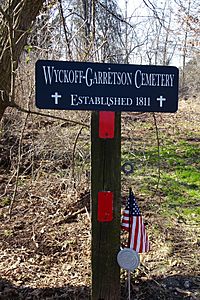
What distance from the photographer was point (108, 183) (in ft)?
8.98

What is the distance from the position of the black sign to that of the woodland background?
0.39 m

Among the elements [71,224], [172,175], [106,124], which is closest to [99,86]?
[106,124]

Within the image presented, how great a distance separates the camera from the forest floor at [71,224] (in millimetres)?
3527

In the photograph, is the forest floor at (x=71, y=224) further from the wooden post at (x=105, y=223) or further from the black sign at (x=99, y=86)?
the black sign at (x=99, y=86)

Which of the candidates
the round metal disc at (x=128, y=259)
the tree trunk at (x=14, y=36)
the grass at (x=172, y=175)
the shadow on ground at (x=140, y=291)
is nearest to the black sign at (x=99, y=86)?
the tree trunk at (x=14, y=36)

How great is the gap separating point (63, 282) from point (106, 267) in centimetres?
92

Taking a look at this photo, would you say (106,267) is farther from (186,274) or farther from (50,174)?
(50,174)

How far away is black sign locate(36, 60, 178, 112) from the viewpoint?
2.47 meters

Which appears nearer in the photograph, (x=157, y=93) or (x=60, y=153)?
(x=157, y=93)

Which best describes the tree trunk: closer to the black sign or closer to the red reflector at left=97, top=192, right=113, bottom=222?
the black sign

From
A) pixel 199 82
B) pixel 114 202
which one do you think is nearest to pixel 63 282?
pixel 114 202

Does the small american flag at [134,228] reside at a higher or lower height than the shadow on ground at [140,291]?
higher

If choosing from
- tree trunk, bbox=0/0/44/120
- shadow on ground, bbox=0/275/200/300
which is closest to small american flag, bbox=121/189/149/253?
shadow on ground, bbox=0/275/200/300

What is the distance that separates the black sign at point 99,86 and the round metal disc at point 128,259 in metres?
0.96
